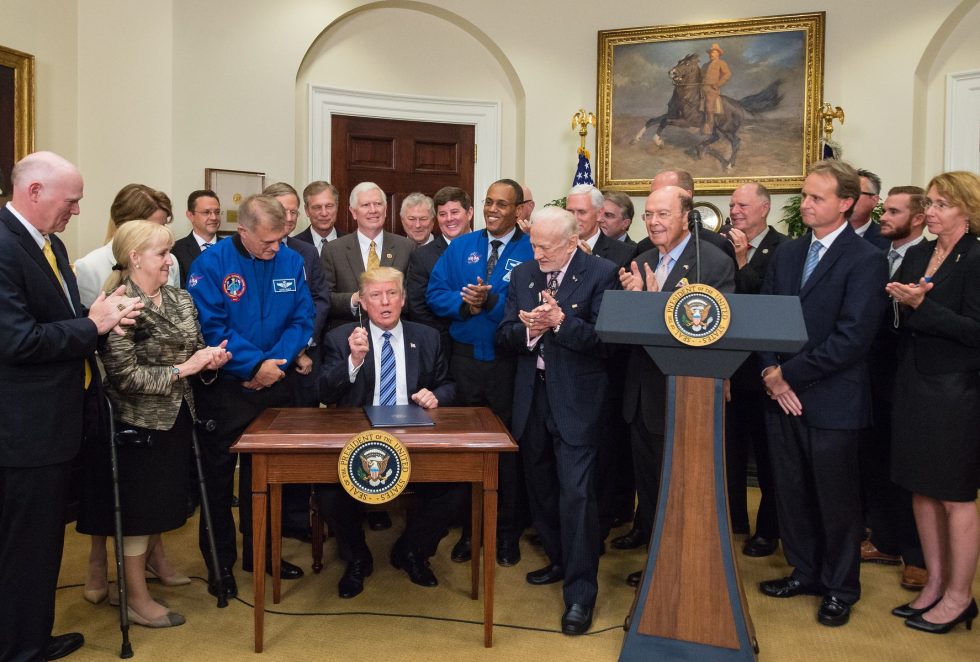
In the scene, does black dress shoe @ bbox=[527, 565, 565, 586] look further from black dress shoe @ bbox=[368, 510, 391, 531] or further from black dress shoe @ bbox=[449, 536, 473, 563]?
black dress shoe @ bbox=[368, 510, 391, 531]

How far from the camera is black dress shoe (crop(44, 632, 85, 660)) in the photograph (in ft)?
9.95

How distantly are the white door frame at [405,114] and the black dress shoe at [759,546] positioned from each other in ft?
14.7

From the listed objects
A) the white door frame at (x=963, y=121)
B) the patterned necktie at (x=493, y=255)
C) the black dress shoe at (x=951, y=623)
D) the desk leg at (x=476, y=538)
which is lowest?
the black dress shoe at (x=951, y=623)

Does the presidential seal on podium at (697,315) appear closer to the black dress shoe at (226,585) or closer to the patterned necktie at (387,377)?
the patterned necktie at (387,377)

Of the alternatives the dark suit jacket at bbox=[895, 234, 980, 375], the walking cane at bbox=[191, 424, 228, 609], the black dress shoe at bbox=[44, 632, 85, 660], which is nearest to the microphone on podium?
the dark suit jacket at bbox=[895, 234, 980, 375]

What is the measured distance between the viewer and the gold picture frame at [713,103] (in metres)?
7.12

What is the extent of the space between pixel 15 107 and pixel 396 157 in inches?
119

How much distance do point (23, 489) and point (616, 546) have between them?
8.84 feet

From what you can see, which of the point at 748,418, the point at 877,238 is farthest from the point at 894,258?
the point at 748,418

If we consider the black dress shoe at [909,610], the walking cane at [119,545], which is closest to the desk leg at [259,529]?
the walking cane at [119,545]

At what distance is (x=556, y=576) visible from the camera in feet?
12.6

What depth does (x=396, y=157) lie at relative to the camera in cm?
770

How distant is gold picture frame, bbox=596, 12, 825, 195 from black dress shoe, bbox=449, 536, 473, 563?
422 centimetres

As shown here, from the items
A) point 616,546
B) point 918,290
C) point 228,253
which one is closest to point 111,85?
point 228,253
